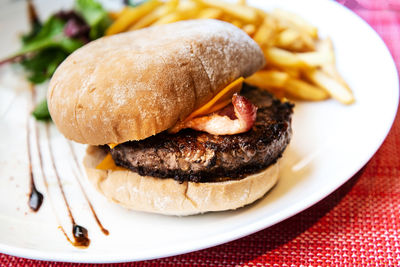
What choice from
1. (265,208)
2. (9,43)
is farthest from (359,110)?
(9,43)

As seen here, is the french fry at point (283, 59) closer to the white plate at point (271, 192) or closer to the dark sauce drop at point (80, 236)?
the white plate at point (271, 192)

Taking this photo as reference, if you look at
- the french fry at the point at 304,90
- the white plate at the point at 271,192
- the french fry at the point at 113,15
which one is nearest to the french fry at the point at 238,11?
the french fry at the point at 304,90

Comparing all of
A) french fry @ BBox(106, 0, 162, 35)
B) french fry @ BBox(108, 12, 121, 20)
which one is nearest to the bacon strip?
french fry @ BBox(106, 0, 162, 35)

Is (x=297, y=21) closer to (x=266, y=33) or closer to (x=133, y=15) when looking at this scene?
(x=266, y=33)

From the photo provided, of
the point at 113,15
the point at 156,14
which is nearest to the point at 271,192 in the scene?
the point at 156,14

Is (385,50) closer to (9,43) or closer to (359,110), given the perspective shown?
(359,110)

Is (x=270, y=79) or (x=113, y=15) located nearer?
(x=270, y=79)

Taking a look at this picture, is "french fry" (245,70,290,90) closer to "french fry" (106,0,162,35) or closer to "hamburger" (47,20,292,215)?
"hamburger" (47,20,292,215)
